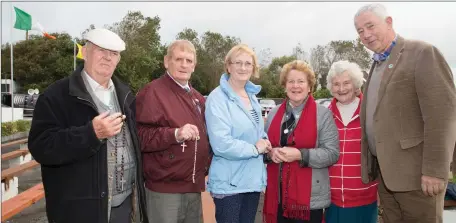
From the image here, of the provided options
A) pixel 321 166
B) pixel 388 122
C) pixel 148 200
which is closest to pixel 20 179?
pixel 148 200

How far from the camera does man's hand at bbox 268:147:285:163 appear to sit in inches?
120

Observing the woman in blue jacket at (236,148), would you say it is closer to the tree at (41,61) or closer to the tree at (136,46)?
the tree at (136,46)

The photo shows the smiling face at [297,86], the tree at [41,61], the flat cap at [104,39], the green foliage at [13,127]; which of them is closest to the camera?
the flat cap at [104,39]

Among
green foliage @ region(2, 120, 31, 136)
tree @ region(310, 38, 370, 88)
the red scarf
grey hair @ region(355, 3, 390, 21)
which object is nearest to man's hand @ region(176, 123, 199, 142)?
the red scarf

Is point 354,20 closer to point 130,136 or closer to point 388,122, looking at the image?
point 388,122

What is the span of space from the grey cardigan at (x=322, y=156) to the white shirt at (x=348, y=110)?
0.15 meters

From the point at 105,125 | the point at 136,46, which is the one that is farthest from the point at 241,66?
the point at 136,46

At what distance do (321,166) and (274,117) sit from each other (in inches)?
24.2

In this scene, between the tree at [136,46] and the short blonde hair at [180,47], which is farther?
the tree at [136,46]

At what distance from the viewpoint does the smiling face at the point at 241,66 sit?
311 cm

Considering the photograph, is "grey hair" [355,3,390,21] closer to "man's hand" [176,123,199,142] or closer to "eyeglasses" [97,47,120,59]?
"man's hand" [176,123,199,142]

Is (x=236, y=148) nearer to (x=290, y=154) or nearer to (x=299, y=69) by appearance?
(x=290, y=154)

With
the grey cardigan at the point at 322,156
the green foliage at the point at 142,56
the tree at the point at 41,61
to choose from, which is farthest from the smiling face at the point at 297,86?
the tree at the point at 41,61

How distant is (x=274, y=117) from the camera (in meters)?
3.38
